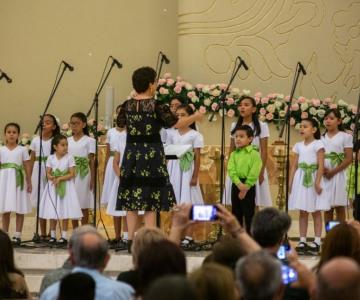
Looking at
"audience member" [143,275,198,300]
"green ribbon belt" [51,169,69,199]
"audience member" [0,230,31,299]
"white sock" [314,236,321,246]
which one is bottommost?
"white sock" [314,236,321,246]

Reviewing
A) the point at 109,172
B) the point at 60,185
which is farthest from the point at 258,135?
the point at 60,185

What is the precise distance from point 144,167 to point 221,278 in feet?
15.3

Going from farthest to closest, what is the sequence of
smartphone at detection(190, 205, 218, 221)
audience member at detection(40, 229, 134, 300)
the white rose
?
1. the white rose
2. smartphone at detection(190, 205, 218, 221)
3. audience member at detection(40, 229, 134, 300)

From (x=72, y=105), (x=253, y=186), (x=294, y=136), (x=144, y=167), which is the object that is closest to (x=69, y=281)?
(x=144, y=167)

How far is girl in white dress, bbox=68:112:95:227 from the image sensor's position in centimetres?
1049

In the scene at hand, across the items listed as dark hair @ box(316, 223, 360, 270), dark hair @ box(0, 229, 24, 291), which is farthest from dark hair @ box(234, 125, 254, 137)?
dark hair @ box(0, 229, 24, 291)

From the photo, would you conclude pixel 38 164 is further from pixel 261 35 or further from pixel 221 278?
pixel 221 278

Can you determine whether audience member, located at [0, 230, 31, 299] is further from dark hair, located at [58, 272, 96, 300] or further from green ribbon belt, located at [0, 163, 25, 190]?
green ribbon belt, located at [0, 163, 25, 190]

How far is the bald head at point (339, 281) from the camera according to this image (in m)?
3.62

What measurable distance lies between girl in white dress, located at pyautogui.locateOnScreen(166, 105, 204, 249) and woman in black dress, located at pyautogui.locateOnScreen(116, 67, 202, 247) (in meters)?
1.15

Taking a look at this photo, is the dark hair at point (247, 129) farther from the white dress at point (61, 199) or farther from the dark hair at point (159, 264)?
the dark hair at point (159, 264)

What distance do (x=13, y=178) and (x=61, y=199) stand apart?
1.81ft

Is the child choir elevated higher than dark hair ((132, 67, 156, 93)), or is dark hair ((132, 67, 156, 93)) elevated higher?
dark hair ((132, 67, 156, 93))

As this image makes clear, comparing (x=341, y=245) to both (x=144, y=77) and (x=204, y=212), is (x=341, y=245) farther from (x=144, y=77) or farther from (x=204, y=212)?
(x=144, y=77)
